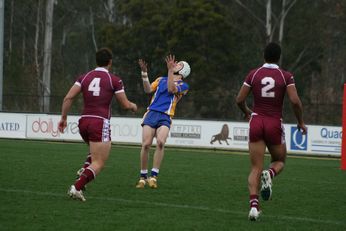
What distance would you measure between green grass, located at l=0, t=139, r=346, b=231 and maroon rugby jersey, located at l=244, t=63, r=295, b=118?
1339mm

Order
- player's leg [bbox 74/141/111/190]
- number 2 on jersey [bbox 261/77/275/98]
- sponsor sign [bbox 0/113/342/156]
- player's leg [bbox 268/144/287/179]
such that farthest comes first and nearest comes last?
sponsor sign [bbox 0/113/342/156] < player's leg [bbox 74/141/111/190] < player's leg [bbox 268/144/287/179] < number 2 on jersey [bbox 261/77/275/98]

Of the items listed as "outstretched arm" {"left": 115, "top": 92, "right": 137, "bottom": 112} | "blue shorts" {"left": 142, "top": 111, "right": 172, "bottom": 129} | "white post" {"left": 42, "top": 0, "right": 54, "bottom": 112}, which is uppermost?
"white post" {"left": 42, "top": 0, "right": 54, "bottom": 112}

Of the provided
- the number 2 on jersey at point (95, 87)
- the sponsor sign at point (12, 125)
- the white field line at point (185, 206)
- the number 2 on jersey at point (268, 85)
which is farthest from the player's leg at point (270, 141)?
the sponsor sign at point (12, 125)

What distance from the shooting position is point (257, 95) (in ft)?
33.0

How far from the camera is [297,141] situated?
1107 inches

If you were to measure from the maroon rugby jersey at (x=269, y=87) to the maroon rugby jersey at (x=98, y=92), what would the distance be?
2161 millimetres

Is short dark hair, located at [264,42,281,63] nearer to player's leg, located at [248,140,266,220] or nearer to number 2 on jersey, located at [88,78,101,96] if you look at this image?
player's leg, located at [248,140,266,220]

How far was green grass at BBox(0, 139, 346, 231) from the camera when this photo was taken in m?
9.49

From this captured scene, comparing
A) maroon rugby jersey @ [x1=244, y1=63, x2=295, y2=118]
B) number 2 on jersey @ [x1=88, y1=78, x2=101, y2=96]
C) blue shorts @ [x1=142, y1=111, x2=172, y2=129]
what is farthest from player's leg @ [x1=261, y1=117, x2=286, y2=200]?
blue shorts @ [x1=142, y1=111, x2=172, y2=129]

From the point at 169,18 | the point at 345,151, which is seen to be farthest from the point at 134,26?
the point at 345,151

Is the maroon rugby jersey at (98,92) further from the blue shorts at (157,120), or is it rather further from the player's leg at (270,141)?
the blue shorts at (157,120)

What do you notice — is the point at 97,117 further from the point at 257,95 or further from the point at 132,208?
the point at 257,95

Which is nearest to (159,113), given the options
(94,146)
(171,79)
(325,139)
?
(171,79)

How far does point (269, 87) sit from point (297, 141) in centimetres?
1844
